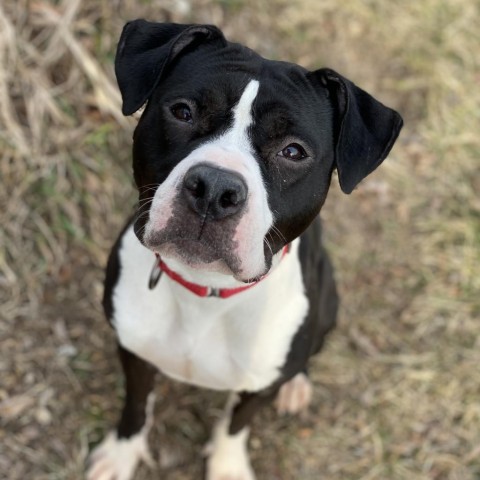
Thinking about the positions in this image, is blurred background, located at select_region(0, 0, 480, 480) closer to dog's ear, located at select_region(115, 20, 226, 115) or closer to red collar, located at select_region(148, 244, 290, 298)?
red collar, located at select_region(148, 244, 290, 298)

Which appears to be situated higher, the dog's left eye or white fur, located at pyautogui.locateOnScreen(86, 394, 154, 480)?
the dog's left eye

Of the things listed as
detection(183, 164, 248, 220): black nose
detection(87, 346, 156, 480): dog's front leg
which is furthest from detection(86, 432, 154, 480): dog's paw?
detection(183, 164, 248, 220): black nose

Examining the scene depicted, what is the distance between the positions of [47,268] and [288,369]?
1596 millimetres

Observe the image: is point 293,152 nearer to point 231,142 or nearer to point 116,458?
point 231,142

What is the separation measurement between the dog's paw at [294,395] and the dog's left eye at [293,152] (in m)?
1.87

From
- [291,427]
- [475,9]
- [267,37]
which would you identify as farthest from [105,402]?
[475,9]

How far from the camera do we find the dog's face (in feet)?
7.82

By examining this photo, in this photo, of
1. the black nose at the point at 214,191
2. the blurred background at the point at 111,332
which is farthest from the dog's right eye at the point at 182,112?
the blurred background at the point at 111,332

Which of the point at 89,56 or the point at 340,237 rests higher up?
the point at 89,56

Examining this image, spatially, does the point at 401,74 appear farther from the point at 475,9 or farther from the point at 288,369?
the point at 288,369

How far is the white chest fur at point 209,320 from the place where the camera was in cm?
296

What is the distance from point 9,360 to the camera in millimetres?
3990

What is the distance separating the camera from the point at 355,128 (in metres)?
2.68

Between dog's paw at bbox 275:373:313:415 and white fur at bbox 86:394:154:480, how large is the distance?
28.8 inches
